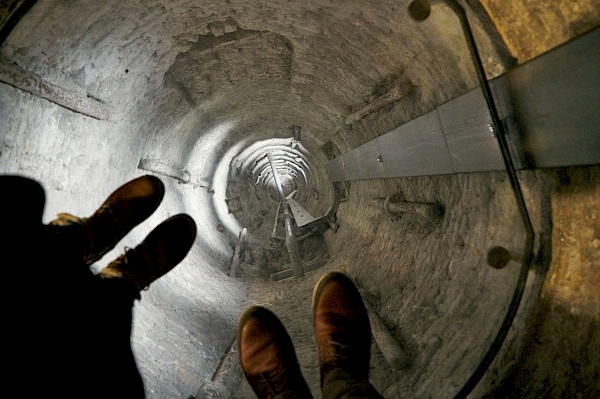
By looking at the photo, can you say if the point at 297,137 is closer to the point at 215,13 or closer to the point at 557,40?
the point at 215,13

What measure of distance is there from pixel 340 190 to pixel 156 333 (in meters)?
4.08

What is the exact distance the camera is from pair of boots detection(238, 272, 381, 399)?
2412 millimetres

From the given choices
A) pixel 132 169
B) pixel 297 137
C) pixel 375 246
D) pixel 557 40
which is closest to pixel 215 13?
pixel 132 169

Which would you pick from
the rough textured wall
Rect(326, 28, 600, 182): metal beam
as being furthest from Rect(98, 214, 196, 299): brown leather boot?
Rect(326, 28, 600, 182): metal beam

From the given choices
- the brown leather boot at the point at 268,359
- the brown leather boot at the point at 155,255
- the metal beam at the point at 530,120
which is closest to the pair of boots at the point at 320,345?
the brown leather boot at the point at 268,359

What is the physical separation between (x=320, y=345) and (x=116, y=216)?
190cm

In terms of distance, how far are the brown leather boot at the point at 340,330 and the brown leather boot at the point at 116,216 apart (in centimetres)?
164

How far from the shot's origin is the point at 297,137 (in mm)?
6848

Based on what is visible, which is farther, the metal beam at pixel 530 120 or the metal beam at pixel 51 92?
the metal beam at pixel 51 92

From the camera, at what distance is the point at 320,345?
2611 mm

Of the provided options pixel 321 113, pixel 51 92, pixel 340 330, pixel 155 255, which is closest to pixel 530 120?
pixel 340 330

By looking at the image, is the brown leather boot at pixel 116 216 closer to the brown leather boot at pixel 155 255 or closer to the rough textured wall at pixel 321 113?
the brown leather boot at pixel 155 255

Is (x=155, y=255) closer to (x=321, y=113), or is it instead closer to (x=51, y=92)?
(x=51, y=92)

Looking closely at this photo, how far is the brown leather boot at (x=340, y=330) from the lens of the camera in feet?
7.93
